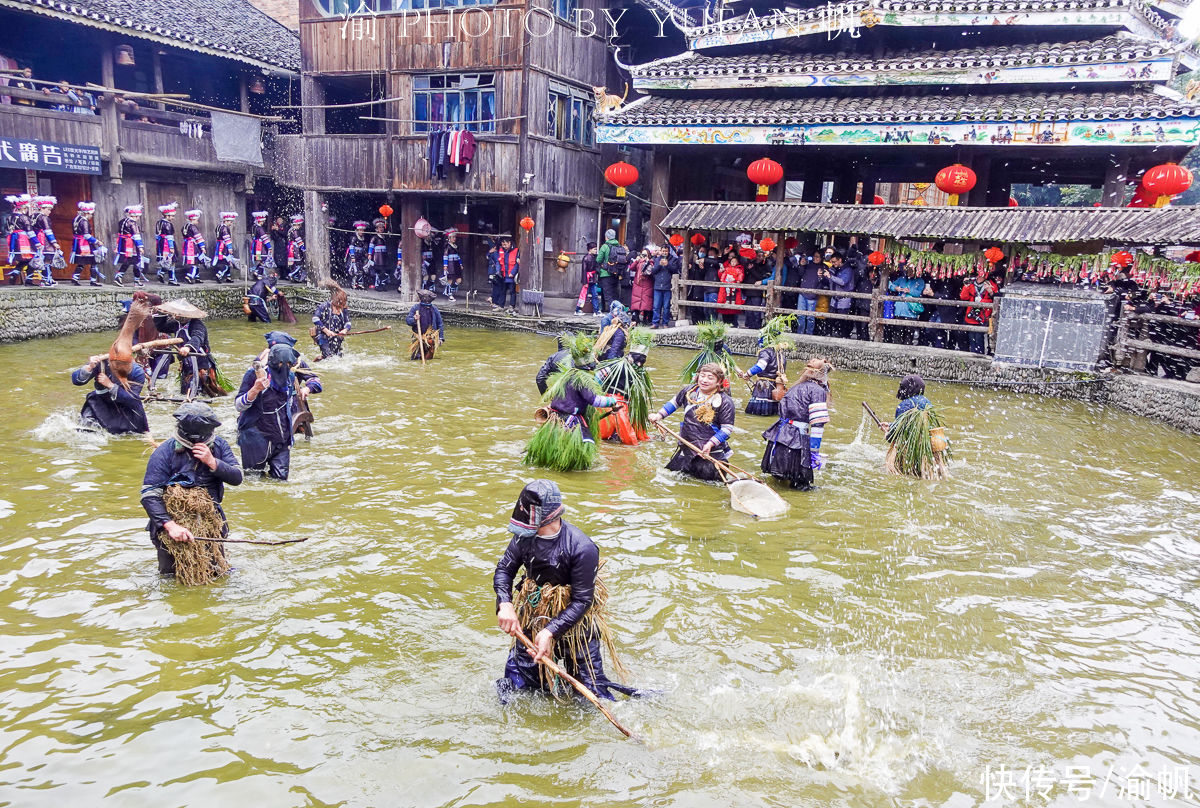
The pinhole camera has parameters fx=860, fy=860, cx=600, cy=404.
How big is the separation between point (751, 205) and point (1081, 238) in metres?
6.58

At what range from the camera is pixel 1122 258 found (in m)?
14.8

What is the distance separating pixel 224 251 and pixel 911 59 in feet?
58.3

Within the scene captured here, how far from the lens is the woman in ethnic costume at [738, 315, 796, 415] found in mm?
10976

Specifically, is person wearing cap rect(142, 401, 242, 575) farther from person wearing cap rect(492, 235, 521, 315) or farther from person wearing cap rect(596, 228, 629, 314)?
person wearing cap rect(492, 235, 521, 315)

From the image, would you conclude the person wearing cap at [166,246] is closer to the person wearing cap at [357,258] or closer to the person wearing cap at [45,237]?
the person wearing cap at [45,237]

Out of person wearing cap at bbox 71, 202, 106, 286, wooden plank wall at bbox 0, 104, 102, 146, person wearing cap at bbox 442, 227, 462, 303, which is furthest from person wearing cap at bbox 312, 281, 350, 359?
wooden plank wall at bbox 0, 104, 102, 146

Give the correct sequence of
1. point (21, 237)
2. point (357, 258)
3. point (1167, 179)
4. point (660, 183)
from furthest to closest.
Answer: point (357, 258), point (660, 183), point (21, 237), point (1167, 179)

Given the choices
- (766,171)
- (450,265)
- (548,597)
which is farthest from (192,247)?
(548,597)

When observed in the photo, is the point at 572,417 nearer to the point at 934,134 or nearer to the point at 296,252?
the point at 934,134

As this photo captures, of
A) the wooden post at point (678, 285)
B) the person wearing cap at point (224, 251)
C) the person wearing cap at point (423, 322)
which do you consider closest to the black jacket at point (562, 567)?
the person wearing cap at point (423, 322)

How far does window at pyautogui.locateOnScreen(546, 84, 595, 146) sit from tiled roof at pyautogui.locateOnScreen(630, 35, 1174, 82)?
1.95 metres

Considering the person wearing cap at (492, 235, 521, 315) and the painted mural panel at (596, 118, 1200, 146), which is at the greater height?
the painted mural panel at (596, 118, 1200, 146)

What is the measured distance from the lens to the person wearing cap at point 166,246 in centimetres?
2108

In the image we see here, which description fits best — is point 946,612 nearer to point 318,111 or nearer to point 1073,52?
point 1073,52
